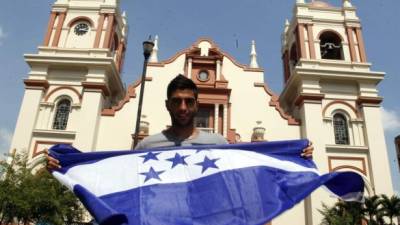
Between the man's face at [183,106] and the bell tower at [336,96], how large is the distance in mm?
18126

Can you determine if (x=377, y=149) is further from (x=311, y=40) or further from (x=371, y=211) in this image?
(x=311, y=40)

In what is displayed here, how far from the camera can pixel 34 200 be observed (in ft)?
51.4

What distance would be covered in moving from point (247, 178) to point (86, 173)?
1.62m

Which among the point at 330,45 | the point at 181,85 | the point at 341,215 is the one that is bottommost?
the point at 181,85

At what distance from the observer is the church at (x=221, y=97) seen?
22141 millimetres

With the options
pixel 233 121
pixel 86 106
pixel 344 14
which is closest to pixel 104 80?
pixel 86 106

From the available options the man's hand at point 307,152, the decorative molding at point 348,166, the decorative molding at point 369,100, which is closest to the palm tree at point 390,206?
the decorative molding at point 348,166

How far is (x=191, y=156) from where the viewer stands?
3857 millimetres

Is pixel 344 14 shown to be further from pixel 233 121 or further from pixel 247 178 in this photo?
pixel 247 178

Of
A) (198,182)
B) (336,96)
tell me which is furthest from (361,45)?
(198,182)

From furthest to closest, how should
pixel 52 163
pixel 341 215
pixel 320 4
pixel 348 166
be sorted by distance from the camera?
pixel 320 4 → pixel 348 166 → pixel 341 215 → pixel 52 163

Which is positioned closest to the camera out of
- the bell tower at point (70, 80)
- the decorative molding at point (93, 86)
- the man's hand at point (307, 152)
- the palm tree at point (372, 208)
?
the man's hand at point (307, 152)

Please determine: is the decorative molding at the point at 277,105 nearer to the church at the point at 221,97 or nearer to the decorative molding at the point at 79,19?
the church at the point at 221,97

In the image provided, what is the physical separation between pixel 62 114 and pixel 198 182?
850 inches
